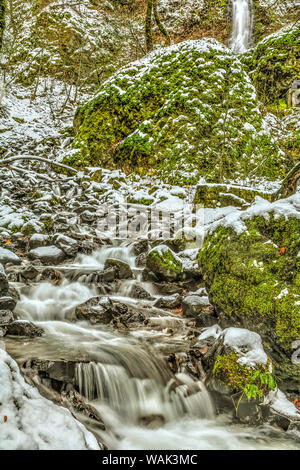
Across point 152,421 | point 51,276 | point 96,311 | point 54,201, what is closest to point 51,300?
point 51,276

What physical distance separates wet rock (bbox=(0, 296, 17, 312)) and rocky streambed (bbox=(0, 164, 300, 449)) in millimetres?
15

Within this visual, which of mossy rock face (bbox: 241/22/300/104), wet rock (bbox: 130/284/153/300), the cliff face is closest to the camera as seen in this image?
wet rock (bbox: 130/284/153/300)

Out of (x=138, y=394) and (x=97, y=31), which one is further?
(x=97, y=31)

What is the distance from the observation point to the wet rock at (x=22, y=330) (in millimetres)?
3803

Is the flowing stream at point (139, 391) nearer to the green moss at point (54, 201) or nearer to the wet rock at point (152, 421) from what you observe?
the wet rock at point (152, 421)

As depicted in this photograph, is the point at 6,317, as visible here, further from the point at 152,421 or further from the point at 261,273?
the point at 261,273

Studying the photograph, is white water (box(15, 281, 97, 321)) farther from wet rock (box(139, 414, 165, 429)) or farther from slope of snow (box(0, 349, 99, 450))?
slope of snow (box(0, 349, 99, 450))

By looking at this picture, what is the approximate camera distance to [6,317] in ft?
13.3

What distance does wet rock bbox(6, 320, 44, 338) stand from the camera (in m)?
3.80

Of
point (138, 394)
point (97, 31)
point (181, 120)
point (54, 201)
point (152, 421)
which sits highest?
point (97, 31)

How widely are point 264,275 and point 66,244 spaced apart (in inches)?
197

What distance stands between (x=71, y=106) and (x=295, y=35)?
11.2 meters

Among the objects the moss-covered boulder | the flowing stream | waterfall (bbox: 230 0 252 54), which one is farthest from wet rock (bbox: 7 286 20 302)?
waterfall (bbox: 230 0 252 54)

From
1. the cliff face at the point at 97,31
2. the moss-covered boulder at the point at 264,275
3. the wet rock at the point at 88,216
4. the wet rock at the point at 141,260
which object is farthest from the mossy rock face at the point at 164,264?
the cliff face at the point at 97,31
